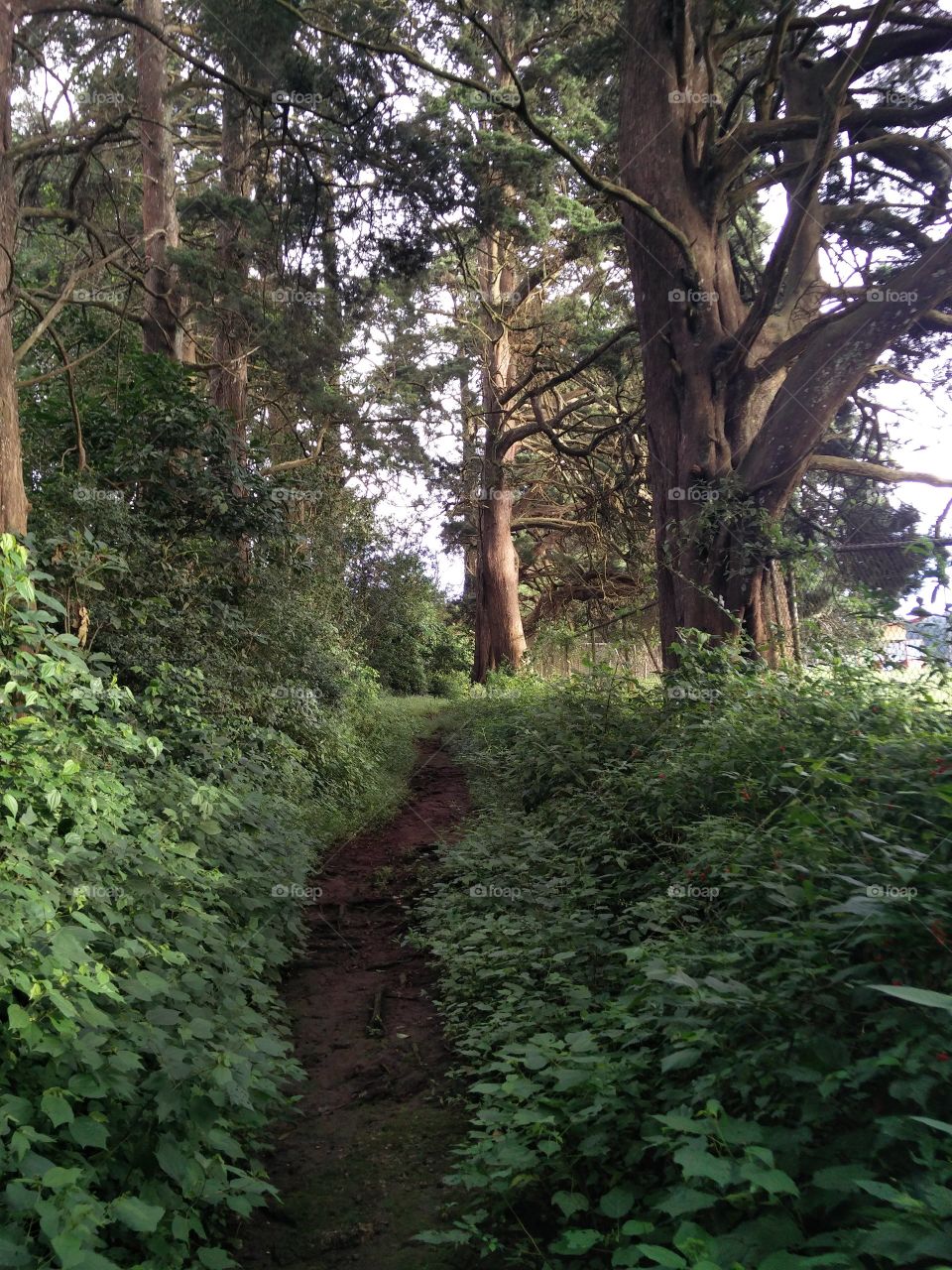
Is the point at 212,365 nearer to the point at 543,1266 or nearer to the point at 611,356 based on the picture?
the point at 611,356

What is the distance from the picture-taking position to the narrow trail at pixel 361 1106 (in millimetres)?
3369

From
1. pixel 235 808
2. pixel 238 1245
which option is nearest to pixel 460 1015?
pixel 238 1245

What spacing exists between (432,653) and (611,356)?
42.0 feet

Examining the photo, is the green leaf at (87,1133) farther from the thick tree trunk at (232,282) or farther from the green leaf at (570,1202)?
the thick tree trunk at (232,282)

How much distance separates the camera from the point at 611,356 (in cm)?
1377

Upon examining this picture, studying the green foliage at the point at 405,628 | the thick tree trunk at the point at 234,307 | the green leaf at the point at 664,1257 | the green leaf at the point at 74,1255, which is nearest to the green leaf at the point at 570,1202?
the green leaf at the point at 664,1257

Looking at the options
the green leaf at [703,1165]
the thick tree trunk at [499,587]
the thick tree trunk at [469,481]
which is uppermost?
the thick tree trunk at [469,481]

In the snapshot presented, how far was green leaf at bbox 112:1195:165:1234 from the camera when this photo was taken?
105 inches

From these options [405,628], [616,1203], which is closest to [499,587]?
[405,628]

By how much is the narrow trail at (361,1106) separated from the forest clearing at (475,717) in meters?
0.03

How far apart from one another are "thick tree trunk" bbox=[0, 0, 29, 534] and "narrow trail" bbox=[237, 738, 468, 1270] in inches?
145

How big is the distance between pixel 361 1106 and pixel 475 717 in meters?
11.3

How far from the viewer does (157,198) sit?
12.9 m

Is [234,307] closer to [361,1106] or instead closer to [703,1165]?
[361,1106]
